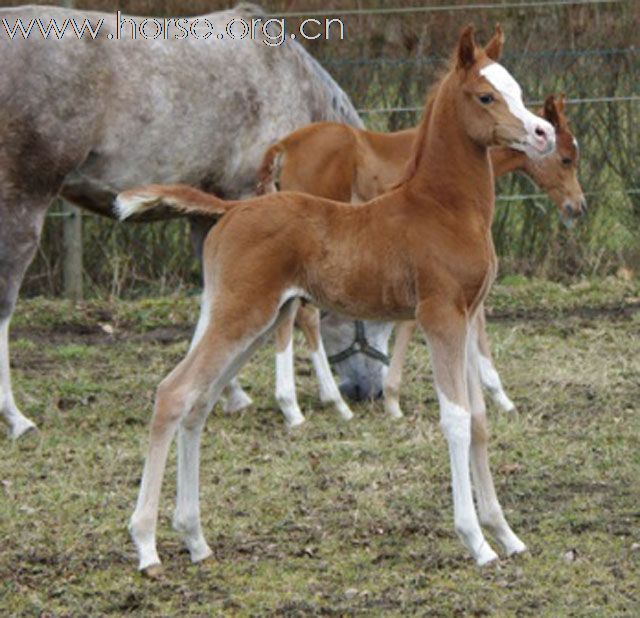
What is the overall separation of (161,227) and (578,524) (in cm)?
591

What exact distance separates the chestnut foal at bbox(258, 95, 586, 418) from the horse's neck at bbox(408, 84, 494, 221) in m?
2.37

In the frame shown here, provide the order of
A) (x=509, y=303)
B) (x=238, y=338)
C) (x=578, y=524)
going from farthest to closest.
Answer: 1. (x=509, y=303)
2. (x=578, y=524)
3. (x=238, y=338)

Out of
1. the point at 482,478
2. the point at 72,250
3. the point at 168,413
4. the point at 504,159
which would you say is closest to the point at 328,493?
the point at 482,478

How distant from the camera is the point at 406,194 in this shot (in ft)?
20.3

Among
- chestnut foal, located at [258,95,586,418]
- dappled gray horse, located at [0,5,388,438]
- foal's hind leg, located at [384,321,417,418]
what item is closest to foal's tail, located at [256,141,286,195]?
chestnut foal, located at [258,95,586,418]

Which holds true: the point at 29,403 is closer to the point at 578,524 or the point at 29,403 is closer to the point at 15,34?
the point at 15,34

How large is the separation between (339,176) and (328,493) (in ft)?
7.33

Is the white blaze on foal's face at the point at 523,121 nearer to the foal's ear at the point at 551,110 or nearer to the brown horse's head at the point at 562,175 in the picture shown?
the foal's ear at the point at 551,110

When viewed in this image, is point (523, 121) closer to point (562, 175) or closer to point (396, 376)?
point (396, 376)

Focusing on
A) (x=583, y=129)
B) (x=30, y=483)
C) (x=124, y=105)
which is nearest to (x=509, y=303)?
(x=583, y=129)

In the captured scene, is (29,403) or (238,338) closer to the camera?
(238,338)

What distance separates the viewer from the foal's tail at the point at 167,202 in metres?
5.98

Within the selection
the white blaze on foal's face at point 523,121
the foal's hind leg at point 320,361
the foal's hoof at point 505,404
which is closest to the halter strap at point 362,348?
the foal's hind leg at point 320,361

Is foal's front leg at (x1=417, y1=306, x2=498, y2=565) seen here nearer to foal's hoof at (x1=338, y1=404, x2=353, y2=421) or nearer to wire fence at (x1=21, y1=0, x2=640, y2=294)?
foal's hoof at (x1=338, y1=404, x2=353, y2=421)
